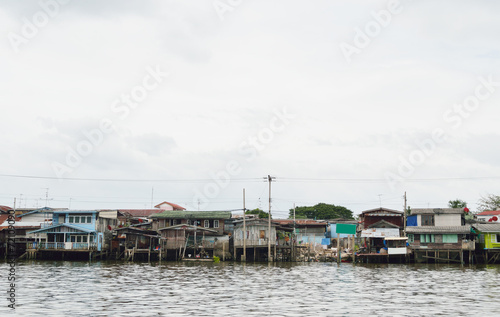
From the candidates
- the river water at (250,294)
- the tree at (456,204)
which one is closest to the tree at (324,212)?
the tree at (456,204)

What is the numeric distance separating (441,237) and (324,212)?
66703 mm

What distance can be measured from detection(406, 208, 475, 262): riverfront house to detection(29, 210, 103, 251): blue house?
142 ft

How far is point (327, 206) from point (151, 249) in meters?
70.4

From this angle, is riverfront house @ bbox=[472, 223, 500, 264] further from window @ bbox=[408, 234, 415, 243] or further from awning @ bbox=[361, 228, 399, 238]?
awning @ bbox=[361, 228, 399, 238]

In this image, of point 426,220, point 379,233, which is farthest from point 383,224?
point 426,220

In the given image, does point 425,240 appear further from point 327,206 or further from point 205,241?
point 327,206

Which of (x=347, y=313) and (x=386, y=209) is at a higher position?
(x=386, y=209)

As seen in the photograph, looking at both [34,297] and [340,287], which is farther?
[340,287]

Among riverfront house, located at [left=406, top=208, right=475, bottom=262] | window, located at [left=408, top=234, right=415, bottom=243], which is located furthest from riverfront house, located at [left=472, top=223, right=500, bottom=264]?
window, located at [left=408, top=234, right=415, bottom=243]

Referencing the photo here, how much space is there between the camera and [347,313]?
86.6 feet

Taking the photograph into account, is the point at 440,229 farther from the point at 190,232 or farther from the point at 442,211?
the point at 190,232

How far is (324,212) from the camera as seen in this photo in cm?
13150

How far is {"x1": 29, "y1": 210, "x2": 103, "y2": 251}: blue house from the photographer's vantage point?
6894 cm

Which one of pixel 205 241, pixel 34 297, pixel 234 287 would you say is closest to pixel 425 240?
pixel 205 241
